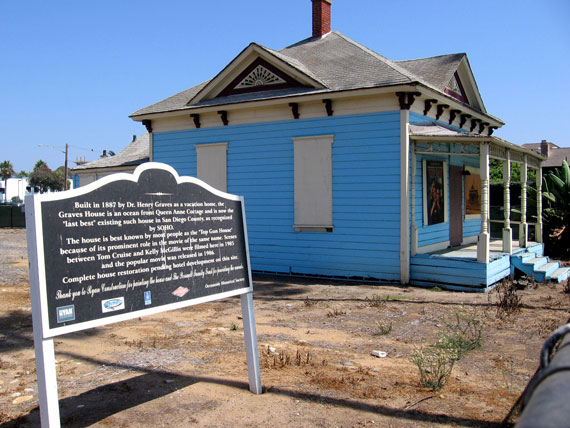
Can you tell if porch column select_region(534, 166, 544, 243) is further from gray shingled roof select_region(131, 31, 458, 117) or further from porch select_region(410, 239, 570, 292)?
gray shingled roof select_region(131, 31, 458, 117)

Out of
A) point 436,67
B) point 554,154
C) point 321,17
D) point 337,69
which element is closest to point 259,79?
point 337,69

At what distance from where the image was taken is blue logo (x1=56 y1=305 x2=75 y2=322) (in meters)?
3.53

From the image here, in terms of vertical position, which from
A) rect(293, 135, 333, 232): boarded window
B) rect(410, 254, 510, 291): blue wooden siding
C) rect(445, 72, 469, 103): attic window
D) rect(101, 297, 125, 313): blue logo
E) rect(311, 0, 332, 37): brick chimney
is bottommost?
rect(410, 254, 510, 291): blue wooden siding

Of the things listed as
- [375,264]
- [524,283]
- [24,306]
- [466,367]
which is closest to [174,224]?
[466,367]

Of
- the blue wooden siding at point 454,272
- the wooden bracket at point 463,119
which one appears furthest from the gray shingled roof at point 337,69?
the blue wooden siding at point 454,272

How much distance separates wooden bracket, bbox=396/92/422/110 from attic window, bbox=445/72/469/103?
9.67ft

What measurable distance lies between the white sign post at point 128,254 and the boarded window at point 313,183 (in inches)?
295

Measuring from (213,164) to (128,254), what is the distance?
10440 millimetres

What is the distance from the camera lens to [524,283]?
11953 millimetres

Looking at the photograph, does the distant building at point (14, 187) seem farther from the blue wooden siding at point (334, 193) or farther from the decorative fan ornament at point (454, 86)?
the decorative fan ornament at point (454, 86)

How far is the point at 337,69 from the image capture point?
13156mm

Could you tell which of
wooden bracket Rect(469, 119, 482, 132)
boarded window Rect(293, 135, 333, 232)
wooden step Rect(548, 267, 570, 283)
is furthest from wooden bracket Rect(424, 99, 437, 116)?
wooden step Rect(548, 267, 570, 283)

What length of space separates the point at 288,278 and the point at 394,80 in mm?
5320

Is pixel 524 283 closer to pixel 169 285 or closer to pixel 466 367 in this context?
pixel 466 367
